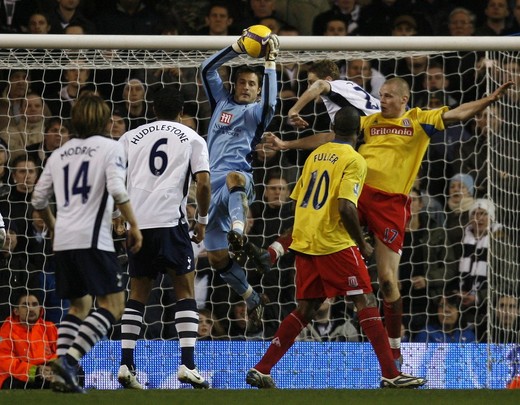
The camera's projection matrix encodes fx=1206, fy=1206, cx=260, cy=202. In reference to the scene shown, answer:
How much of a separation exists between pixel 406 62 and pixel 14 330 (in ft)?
16.9

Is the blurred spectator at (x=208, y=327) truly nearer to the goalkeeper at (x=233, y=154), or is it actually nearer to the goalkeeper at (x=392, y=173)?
the goalkeeper at (x=233, y=154)

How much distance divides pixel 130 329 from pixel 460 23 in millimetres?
6859

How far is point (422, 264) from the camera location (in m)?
11.9

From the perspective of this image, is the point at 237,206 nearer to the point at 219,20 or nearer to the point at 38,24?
the point at 219,20

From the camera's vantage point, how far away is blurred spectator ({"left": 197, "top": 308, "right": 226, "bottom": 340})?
11.2 meters

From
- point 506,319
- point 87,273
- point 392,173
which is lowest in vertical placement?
point 87,273

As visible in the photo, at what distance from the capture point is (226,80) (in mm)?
12602

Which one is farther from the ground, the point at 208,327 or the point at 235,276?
the point at 235,276

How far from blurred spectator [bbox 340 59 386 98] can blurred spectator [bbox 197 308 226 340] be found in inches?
112

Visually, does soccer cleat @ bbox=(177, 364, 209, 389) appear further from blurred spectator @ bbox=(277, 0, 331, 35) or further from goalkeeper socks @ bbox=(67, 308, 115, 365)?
blurred spectator @ bbox=(277, 0, 331, 35)

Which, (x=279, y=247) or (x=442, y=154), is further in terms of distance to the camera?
(x=442, y=154)

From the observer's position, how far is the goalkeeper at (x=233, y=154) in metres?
9.18

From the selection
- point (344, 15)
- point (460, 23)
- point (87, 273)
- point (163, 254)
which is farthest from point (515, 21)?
point (87, 273)

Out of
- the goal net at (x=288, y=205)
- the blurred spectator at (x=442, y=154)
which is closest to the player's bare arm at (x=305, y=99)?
the goal net at (x=288, y=205)
